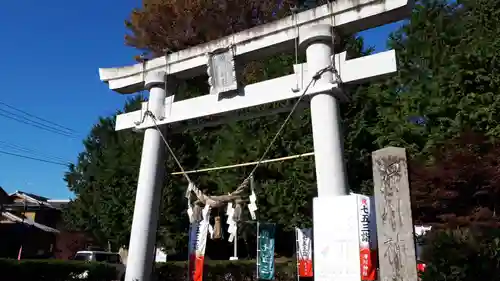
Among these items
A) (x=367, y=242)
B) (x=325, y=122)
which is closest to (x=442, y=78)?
(x=325, y=122)

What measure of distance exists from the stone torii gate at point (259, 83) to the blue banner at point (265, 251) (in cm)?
362

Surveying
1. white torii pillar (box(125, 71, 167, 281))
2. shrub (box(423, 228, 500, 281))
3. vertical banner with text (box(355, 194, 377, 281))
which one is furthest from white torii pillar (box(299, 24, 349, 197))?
white torii pillar (box(125, 71, 167, 281))

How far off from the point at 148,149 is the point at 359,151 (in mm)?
10551

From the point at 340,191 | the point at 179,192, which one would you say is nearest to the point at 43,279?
the point at 179,192

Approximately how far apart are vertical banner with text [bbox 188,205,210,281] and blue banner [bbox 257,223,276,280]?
9.54ft

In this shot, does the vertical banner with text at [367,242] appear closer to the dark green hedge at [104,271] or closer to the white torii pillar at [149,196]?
the white torii pillar at [149,196]

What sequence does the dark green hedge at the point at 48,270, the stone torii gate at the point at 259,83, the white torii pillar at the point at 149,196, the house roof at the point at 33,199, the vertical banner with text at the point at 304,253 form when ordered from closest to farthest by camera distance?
the stone torii gate at the point at 259,83
the white torii pillar at the point at 149,196
the dark green hedge at the point at 48,270
the vertical banner with text at the point at 304,253
the house roof at the point at 33,199

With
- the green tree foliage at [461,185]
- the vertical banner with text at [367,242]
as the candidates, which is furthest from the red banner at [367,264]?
the green tree foliage at [461,185]

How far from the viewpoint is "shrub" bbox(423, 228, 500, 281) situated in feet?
21.8

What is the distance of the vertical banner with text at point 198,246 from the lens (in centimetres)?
788

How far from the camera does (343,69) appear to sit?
6.83 meters

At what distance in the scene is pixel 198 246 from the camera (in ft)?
26.4

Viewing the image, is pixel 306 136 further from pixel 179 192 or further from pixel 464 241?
pixel 464 241

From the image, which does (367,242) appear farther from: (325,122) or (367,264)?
(325,122)
